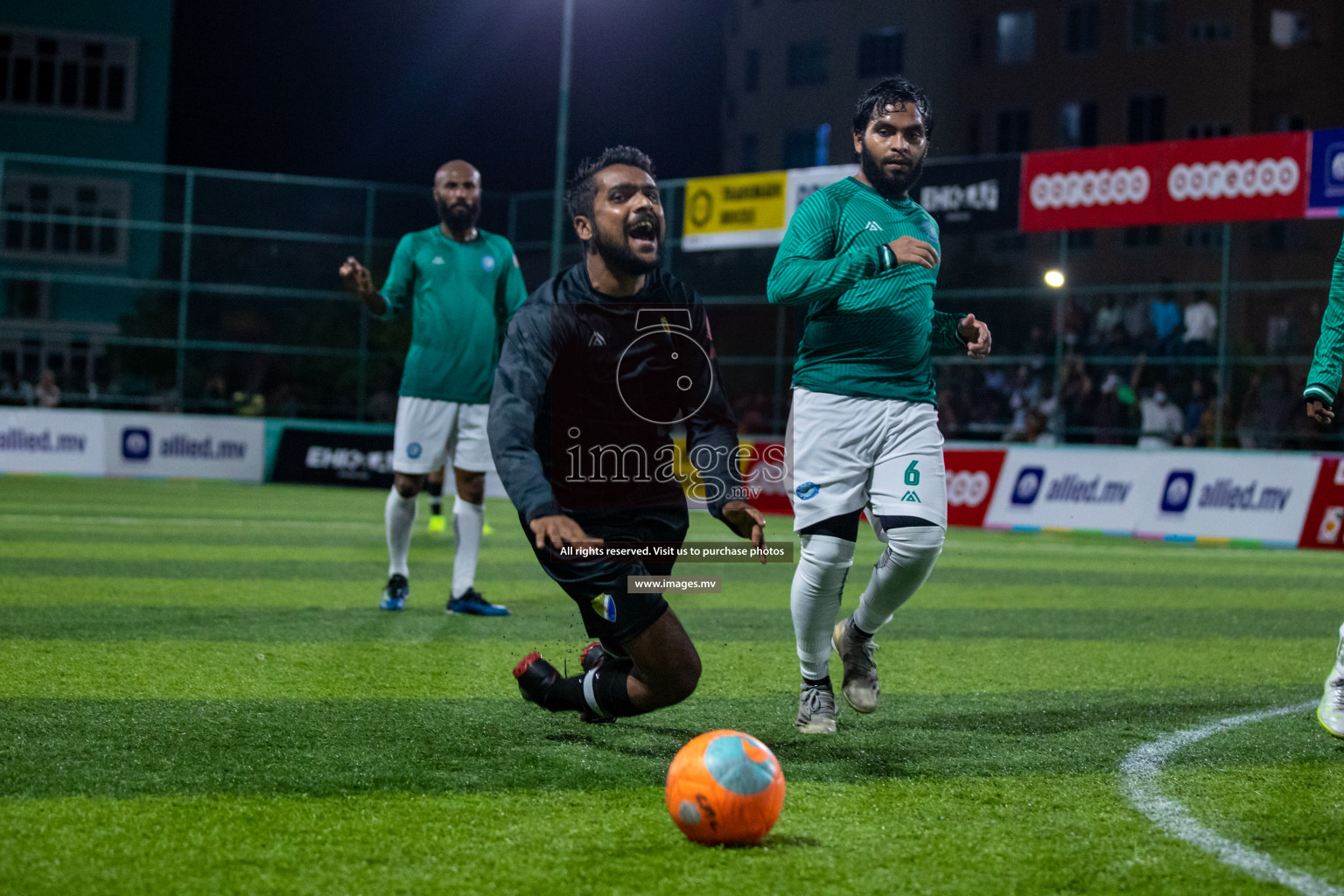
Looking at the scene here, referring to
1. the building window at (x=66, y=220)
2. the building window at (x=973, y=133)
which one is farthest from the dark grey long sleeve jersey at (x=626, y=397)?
the building window at (x=973, y=133)

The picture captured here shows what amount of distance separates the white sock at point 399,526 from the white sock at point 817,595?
11.9 feet

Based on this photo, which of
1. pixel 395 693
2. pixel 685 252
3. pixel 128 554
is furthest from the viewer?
pixel 685 252

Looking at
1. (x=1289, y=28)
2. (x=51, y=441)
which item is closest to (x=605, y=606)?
(x=51, y=441)

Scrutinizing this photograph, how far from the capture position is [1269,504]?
608 inches

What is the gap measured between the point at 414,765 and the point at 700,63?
45.6 metres

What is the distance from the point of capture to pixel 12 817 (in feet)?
11.5

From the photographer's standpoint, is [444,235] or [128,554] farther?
[128,554]

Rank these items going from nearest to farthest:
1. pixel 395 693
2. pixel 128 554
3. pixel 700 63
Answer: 1. pixel 395 693
2. pixel 128 554
3. pixel 700 63

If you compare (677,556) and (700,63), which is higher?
(700,63)

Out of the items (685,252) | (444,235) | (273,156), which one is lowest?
(444,235)

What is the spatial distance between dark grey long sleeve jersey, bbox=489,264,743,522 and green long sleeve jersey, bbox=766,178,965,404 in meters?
0.64

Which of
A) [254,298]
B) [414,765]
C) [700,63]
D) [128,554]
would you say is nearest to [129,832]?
[414,765]

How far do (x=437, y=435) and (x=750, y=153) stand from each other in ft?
143

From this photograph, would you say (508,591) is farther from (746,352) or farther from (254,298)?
(254,298)
